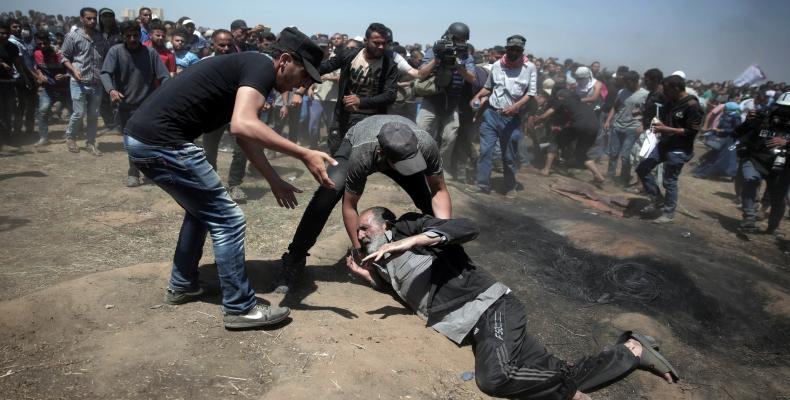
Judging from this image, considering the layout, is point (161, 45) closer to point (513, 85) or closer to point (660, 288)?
point (513, 85)

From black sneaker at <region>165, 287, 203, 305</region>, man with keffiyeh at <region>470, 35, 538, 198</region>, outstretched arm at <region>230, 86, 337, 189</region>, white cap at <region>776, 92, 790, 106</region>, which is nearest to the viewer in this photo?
outstretched arm at <region>230, 86, 337, 189</region>

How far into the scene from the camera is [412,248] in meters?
3.35

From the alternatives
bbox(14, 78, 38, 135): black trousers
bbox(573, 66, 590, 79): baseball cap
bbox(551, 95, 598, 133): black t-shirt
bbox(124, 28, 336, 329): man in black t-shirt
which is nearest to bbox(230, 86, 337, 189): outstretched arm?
bbox(124, 28, 336, 329): man in black t-shirt

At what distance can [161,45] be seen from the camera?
313 inches

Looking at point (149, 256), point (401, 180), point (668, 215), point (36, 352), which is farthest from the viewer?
point (668, 215)

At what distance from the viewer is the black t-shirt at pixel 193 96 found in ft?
9.78

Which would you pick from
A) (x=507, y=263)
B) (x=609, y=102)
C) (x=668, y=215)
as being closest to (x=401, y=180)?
(x=507, y=263)

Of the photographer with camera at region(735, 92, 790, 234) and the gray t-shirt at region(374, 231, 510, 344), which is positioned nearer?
the gray t-shirt at region(374, 231, 510, 344)

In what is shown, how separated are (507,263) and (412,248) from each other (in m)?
2.12

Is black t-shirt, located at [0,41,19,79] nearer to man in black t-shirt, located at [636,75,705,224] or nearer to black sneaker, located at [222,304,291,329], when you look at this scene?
black sneaker, located at [222,304,291,329]

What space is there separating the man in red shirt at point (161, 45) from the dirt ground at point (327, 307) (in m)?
2.09

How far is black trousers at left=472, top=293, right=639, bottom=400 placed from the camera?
3.17 m

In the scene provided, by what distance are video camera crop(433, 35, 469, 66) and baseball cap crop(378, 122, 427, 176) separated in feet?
13.0

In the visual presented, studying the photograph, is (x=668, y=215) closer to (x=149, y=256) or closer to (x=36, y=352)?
(x=149, y=256)
